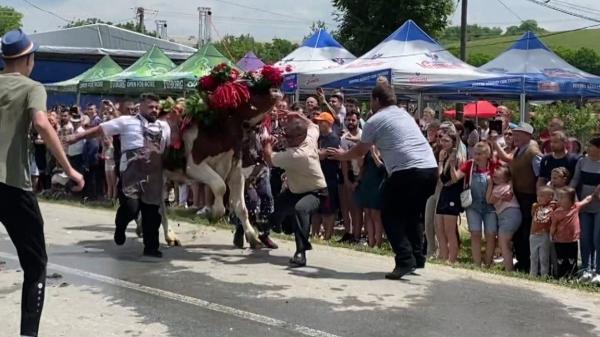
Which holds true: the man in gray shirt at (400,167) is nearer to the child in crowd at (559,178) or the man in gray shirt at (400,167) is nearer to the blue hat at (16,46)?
the child in crowd at (559,178)

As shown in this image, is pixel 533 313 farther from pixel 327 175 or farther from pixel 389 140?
pixel 327 175

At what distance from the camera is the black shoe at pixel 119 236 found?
921 cm

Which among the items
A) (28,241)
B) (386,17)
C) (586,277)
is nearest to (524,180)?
(586,277)

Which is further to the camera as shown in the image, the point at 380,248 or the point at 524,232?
the point at 380,248

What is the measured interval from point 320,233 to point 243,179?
2851 millimetres

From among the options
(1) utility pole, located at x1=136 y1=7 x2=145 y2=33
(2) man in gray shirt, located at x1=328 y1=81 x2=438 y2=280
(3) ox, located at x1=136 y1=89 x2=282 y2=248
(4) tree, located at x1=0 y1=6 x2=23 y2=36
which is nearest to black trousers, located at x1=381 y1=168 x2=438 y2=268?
(2) man in gray shirt, located at x1=328 y1=81 x2=438 y2=280

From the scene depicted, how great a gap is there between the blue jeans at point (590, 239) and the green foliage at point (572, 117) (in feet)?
36.9

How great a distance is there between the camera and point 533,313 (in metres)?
6.57

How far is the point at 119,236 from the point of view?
9281 millimetres

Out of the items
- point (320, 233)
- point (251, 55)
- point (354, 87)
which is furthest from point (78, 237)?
point (251, 55)

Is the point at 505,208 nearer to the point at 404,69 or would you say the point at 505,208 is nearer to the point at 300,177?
the point at 300,177

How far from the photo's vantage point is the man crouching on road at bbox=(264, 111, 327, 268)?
8.20 metres

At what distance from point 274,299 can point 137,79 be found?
721 inches

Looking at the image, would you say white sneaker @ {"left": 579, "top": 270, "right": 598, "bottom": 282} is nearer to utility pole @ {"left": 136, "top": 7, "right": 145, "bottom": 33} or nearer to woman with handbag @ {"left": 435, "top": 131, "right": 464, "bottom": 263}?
woman with handbag @ {"left": 435, "top": 131, "right": 464, "bottom": 263}
